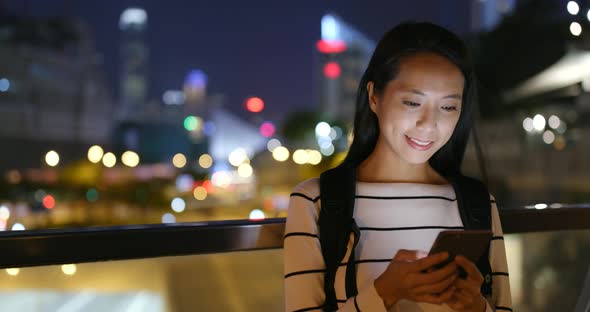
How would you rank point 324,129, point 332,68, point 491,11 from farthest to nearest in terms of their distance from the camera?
point 332,68, point 324,129, point 491,11

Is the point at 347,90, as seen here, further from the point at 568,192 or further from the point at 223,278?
the point at 223,278

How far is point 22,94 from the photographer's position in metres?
40.6

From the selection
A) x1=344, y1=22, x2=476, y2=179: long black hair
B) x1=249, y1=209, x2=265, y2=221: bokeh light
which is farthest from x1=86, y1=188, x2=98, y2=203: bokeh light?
x1=344, y1=22, x2=476, y2=179: long black hair

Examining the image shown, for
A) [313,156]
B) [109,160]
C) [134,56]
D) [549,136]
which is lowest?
[549,136]

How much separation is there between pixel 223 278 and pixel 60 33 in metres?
47.7

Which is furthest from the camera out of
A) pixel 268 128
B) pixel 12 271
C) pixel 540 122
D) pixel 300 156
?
pixel 268 128

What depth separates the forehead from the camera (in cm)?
142

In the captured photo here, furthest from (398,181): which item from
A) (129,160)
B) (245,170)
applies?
(245,170)

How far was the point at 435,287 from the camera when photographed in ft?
3.96

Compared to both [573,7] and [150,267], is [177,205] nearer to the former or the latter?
[573,7]

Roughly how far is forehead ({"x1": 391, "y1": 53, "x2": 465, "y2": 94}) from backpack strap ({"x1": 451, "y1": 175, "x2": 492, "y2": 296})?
0.85 feet

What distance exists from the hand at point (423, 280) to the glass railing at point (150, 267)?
28.2 inches

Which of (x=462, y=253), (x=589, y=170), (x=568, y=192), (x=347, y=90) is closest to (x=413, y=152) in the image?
(x=462, y=253)

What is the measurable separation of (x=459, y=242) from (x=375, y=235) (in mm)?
289
